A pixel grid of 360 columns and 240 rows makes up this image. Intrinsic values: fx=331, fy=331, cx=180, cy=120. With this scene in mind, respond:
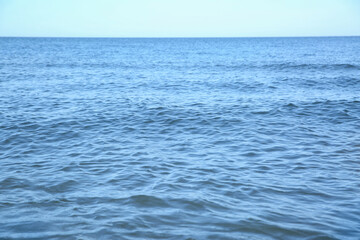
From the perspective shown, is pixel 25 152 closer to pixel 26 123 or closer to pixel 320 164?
pixel 26 123

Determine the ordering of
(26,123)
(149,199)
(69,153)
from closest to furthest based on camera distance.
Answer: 1. (149,199)
2. (69,153)
3. (26,123)

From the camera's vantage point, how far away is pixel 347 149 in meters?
10.6

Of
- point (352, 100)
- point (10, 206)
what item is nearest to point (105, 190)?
point (10, 206)

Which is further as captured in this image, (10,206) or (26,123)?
(26,123)

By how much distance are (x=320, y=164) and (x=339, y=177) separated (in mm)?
922

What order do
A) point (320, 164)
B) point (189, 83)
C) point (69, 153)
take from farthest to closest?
point (189, 83) < point (69, 153) < point (320, 164)

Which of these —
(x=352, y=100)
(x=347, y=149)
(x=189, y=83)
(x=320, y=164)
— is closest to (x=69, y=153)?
(x=320, y=164)

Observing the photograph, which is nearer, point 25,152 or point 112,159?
point 112,159

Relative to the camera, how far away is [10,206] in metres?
6.76

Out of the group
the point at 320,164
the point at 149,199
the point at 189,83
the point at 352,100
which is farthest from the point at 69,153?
the point at 189,83

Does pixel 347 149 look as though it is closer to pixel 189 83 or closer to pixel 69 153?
pixel 69 153

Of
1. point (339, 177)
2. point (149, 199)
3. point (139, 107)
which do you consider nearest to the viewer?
point (149, 199)

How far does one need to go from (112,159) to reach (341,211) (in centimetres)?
608

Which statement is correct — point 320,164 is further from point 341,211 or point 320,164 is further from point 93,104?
point 93,104
